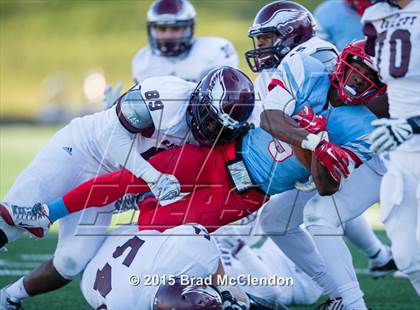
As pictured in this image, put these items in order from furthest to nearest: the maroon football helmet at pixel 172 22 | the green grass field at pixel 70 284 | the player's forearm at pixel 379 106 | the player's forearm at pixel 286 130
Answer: the maroon football helmet at pixel 172 22 → the green grass field at pixel 70 284 → the player's forearm at pixel 379 106 → the player's forearm at pixel 286 130

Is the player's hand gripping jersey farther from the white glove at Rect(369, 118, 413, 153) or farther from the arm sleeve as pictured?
the arm sleeve

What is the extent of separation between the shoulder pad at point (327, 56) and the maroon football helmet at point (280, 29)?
0.97 feet

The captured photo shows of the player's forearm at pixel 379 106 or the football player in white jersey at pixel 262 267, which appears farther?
the football player in white jersey at pixel 262 267

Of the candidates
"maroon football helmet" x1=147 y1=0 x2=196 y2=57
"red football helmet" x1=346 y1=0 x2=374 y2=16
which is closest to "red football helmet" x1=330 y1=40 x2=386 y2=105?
"maroon football helmet" x1=147 y1=0 x2=196 y2=57

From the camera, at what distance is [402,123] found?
3.64 meters

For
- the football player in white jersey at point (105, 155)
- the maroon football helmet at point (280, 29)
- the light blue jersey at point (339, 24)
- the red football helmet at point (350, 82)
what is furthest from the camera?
the light blue jersey at point (339, 24)

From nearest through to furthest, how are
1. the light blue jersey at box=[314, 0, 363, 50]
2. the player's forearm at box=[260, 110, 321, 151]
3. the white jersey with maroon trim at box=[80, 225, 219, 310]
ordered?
the white jersey with maroon trim at box=[80, 225, 219, 310] < the player's forearm at box=[260, 110, 321, 151] < the light blue jersey at box=[314, 0, 363, 50]

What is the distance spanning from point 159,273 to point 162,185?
21.6 inches

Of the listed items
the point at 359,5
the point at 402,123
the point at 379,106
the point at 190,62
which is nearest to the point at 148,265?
the point at 402,123

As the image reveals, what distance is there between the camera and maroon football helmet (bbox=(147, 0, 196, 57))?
6223 mm

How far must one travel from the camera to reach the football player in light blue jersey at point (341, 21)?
6703 mm

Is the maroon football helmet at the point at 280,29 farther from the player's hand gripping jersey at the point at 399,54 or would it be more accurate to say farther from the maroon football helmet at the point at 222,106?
the player's hand gripping jersey at the point at 399,54

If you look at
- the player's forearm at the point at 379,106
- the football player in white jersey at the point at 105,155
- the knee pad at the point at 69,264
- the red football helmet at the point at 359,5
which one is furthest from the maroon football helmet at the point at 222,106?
the red football helmet at the point at 359,5

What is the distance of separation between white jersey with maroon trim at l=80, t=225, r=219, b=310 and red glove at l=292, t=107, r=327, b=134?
0.64m
